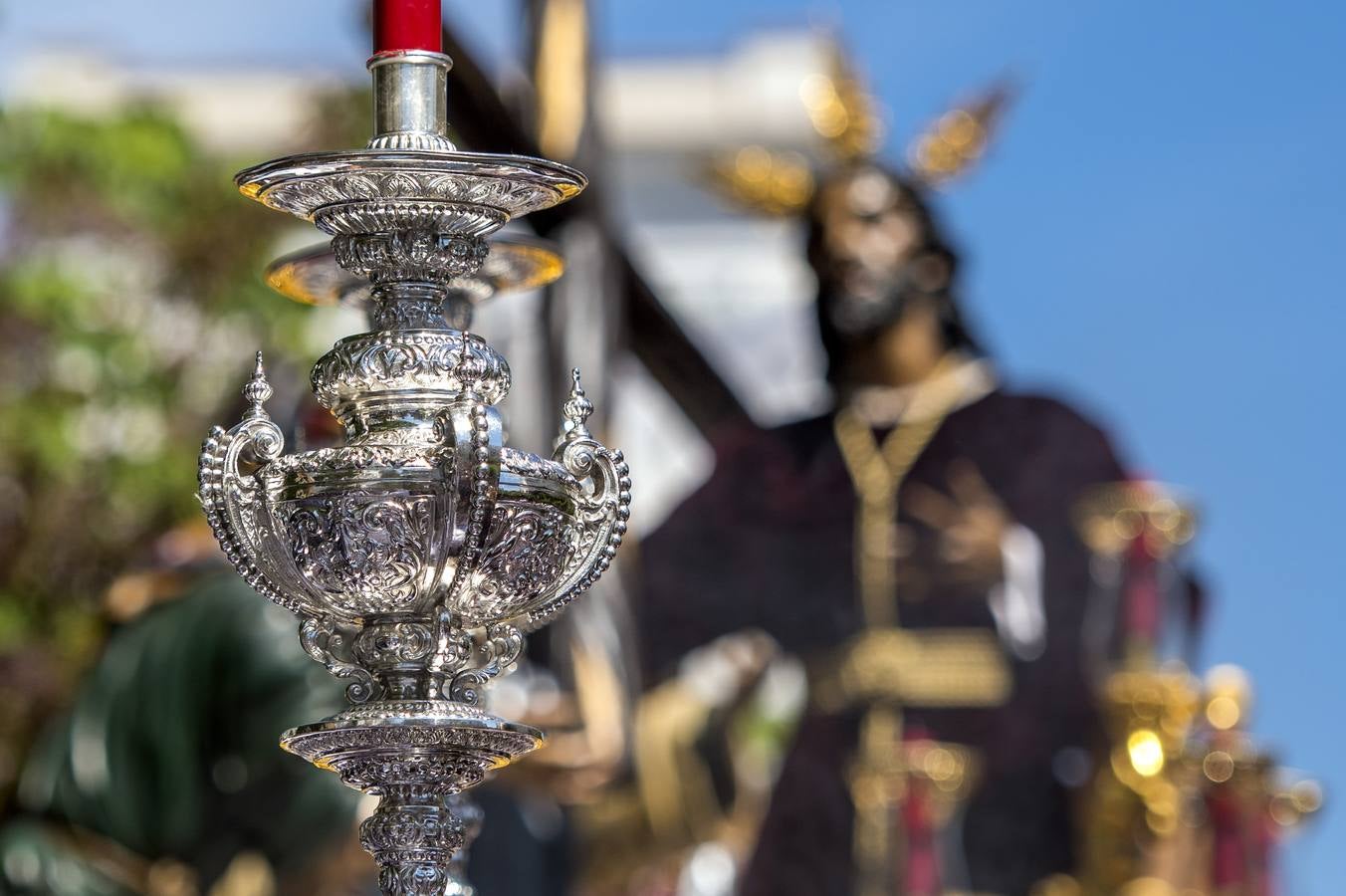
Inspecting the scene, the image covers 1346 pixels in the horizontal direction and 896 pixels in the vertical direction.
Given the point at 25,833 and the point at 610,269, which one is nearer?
the point at 25,833

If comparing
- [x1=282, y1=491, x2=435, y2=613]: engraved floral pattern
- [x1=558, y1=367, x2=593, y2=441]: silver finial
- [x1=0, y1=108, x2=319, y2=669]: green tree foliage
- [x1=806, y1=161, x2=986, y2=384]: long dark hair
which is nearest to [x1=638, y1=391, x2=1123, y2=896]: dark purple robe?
[x1=806, y1=161, x2=986, y2=384]: long dark hair

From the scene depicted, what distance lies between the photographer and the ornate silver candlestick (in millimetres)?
2305

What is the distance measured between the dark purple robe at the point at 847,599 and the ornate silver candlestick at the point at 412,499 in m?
5.43

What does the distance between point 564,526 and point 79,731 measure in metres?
4.24

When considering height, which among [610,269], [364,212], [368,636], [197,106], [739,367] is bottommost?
[368,636]

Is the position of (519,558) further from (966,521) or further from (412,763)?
(966,521)

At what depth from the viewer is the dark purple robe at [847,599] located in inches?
308

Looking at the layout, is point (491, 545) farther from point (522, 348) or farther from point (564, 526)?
point (522, 348)

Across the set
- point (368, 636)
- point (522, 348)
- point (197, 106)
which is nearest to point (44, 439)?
point (522, 348)

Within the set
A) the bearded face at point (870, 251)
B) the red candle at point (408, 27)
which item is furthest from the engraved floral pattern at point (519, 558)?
the bearded face at point (870, 251)

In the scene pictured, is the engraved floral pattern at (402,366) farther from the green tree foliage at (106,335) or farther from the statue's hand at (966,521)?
the green tree foliage at (106,335)

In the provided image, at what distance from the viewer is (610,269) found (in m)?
8.13

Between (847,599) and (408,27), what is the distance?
19.2 ft

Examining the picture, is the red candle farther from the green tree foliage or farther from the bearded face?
the green tree foliage
